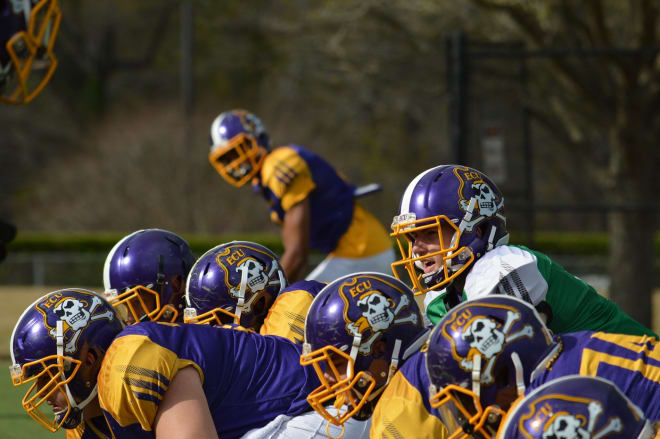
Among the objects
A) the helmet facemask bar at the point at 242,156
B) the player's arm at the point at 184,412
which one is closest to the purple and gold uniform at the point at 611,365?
the player's arm at the point at 184,412

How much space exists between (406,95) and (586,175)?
432 centimetres

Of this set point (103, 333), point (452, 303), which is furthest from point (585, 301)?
A: point (103, 333)

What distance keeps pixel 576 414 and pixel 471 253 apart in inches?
58.1

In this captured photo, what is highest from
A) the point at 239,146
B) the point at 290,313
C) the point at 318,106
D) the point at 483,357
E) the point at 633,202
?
the point at 239,146

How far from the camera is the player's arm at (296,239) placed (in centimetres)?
614

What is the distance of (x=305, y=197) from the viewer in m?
6.35

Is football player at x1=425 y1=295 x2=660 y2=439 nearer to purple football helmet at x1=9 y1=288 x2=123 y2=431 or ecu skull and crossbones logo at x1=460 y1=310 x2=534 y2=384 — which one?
ecu skull and crossbones logo at x1=460 y1=310 x2=534 y2=384

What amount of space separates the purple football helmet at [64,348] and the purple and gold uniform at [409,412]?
1080 millimetres

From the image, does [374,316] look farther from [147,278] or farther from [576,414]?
[147,278]

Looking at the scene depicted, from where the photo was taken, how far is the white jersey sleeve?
343cm

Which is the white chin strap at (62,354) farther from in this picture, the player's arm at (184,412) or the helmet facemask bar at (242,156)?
the helmet facemask bar at (242,156)

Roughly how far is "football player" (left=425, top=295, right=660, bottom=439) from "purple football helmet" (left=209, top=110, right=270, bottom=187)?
13.1ft

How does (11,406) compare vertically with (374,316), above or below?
below

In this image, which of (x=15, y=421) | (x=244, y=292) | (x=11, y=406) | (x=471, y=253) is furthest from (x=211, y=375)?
(x=11, y=406)
